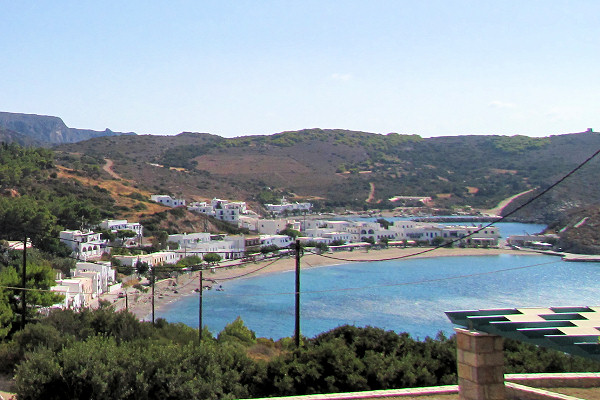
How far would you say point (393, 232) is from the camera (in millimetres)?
62719

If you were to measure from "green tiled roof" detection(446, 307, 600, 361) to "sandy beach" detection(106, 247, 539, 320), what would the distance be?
23.0 meters

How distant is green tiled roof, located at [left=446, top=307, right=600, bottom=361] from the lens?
5379mm

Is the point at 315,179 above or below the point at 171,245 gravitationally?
above

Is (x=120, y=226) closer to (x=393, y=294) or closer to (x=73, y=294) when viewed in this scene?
(x=73, y=294)

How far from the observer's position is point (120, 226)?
44844 mm

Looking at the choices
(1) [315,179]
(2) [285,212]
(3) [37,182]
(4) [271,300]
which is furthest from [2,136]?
(4) [271,300]

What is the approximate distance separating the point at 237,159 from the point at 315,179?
18.5m

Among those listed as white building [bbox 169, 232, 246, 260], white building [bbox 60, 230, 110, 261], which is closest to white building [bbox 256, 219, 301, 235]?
white building [bbox 169, 232, 246, 260]

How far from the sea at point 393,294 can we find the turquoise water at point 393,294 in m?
0.05

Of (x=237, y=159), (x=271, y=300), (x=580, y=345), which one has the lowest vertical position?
(x=271, y=300)

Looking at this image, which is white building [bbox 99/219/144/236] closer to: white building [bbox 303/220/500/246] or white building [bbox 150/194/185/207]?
white building [bbox 150/194/185/207]

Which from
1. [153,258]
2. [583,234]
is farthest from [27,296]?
[583,234]

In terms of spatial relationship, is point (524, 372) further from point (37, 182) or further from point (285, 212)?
point (285, 212)

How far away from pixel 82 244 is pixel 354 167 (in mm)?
84675
